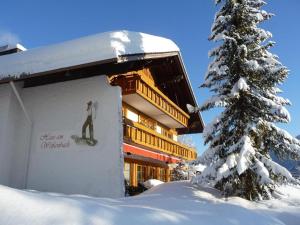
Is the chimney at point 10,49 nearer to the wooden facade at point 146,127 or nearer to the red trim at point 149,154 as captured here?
the wooden facade at point 146,127

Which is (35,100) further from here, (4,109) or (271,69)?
(271,69)

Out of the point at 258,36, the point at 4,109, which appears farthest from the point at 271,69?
the point at 4,109

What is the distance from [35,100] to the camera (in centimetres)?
1634

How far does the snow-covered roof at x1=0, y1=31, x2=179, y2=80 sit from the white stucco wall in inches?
67.9

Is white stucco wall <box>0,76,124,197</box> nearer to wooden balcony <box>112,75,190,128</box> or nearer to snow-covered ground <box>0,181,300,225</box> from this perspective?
wooden balcony <box>112,75,190,128</box>

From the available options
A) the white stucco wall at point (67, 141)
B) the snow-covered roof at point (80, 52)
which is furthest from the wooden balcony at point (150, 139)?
the snow-covered roof at point (80, 52)

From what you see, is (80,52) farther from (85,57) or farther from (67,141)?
(67,141)

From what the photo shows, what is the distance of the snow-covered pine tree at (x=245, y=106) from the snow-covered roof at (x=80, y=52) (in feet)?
9.89

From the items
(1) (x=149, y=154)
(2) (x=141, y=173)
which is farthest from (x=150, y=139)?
(2) (x=141, y=173)

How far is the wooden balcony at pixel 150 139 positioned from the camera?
1546 centimetres

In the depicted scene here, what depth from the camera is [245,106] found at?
41.6 feet

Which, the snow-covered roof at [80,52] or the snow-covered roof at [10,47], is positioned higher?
the snow-covered roof at [10,47]

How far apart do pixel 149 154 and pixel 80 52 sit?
Answer: 7.28 metres

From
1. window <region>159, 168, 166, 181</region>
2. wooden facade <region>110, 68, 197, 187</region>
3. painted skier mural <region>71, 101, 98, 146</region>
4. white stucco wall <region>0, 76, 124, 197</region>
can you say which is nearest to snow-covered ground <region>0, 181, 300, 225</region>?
white stucco wall <region>0, 76, 124, 197</region>
